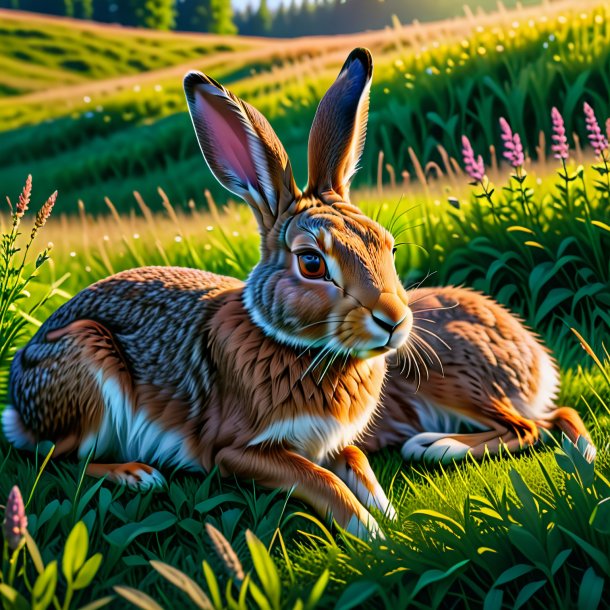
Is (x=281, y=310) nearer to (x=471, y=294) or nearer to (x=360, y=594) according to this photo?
(x=360, y=594)

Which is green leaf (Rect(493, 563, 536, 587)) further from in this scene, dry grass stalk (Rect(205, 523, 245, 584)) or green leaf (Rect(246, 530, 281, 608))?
dry grass stalk (Rect(205, 523, 245, 584))

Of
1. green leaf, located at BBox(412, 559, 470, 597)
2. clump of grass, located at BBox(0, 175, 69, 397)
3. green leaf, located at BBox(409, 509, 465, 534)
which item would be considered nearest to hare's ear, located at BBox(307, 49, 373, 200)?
clump of grass, located at BBox(0, 175, 69, 397)

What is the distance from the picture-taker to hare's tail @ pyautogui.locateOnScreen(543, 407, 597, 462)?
430 centimetres

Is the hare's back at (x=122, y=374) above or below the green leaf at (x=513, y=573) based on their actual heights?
above

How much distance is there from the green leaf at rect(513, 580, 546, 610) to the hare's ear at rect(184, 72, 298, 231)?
1917 millimetres

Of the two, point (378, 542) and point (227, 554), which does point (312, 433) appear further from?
point (227, 554)

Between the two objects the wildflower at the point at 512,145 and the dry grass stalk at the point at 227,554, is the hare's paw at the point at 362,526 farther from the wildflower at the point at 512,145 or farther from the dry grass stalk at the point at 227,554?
the wildflower at the point at 512,145

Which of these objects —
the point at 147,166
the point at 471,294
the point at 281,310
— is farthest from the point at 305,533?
the point at 147,166

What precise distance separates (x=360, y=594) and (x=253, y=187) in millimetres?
1912

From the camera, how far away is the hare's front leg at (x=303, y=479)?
3.55 meters

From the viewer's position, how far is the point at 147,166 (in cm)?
1338

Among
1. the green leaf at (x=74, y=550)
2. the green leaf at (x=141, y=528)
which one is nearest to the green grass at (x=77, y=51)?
the green leaf at (x=141, y=528)

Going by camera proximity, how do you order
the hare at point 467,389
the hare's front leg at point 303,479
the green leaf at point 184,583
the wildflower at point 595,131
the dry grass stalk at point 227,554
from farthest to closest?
the wildflower at point 595,131
the hare at point 467,389
the hare's front leg at point 303,479
the green leaf at point 184,583
the dry grass stalk at point 227,554

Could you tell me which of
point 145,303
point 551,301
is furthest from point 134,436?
point 551,301
